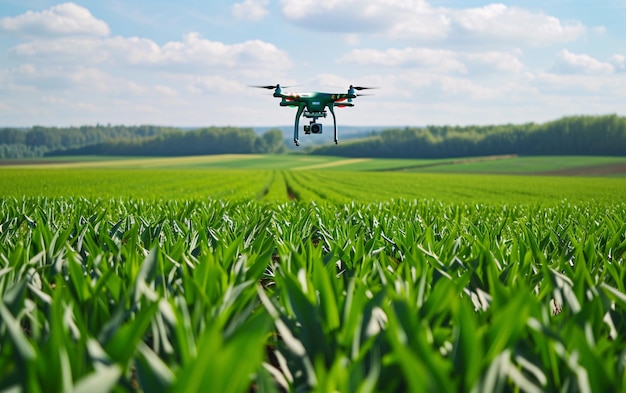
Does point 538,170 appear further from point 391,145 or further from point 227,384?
point 227,384

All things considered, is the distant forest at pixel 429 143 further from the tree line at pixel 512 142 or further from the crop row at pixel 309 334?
the crop row at pixel 309 334

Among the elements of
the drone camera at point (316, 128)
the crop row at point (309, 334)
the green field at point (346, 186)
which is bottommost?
the green field at point (346, 186)

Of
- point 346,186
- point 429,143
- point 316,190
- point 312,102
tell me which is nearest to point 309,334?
point 312,102

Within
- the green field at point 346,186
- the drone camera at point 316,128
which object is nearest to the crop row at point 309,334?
the drone camera at point 316,128

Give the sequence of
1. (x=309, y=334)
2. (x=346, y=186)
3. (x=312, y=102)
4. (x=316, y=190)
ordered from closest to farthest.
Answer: (x=309, y=334), (x=312, y=102), (x=316, y=190), (x=346, y=186)

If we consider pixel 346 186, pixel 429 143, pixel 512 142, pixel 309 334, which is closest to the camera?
pixel 309 334

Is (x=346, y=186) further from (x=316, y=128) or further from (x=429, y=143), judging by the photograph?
(x=429, y=143)

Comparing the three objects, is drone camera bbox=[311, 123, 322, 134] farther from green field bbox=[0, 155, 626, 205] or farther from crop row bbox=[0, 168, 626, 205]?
green field bbox=[0, 155, 626, 205]

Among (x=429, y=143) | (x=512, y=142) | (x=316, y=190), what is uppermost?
(x=429, y=143)
